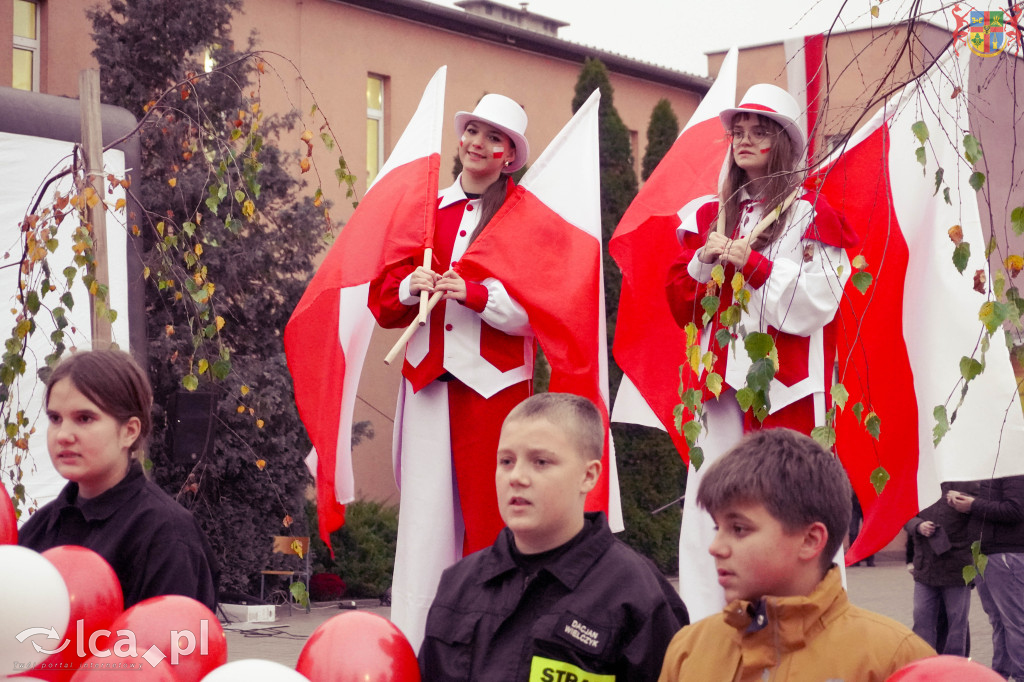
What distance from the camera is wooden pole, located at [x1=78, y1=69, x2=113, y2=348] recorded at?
5.43 metres

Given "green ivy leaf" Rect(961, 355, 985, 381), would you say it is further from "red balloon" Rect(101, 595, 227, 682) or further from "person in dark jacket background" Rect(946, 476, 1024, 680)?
"person in dark jacket background" Rect(946, 476, 1024, 680)

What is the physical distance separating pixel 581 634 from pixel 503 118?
2.29 meters

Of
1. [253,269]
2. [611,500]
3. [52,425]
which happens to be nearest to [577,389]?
[611,500]

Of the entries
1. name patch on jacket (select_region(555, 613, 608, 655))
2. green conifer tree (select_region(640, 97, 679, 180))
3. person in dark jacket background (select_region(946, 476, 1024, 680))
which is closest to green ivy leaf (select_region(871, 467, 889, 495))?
name patch on jacket (select_region(555, 613, 608, 655))

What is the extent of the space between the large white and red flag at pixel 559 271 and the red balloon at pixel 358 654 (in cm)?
182

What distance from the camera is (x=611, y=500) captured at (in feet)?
14.6

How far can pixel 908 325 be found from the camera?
13.3 feet

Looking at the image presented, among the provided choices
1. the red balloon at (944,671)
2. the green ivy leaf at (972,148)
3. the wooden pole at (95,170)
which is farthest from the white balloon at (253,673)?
the wooden pole at (95,170)

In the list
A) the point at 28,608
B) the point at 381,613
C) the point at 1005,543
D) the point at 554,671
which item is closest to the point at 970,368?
the point at 554,671

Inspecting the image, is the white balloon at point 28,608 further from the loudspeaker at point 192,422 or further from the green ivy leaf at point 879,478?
the loudspeaker at point 192,422

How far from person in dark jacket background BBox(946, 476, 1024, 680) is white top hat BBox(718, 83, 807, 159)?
2.80 m

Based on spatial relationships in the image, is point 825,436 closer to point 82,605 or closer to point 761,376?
point 761,376

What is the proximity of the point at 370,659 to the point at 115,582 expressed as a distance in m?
0.69

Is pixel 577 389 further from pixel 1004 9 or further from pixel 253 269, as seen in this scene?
pixel 253 269
